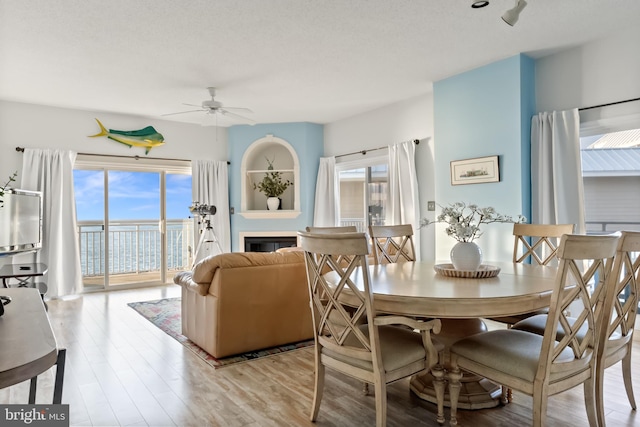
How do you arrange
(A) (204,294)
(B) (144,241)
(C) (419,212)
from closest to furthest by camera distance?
(A) (204,294), (C) (419,212), (B) (144,241)

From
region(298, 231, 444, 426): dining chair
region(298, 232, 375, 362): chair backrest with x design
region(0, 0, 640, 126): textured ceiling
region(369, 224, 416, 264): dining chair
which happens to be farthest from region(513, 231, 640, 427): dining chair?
A: region(0, 0, 640, 126): textured ceiling

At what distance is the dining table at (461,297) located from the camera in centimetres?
176

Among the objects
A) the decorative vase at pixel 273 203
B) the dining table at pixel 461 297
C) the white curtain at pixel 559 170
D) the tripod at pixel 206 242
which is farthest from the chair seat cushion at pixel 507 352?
the tripod at pixel 206 242

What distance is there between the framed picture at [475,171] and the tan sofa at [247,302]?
6.82 ft

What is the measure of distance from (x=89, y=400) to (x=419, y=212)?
3955 millimetres

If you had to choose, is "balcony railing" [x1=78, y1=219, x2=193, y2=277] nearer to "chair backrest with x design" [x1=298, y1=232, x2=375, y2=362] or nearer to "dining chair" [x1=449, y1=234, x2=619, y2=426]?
"chair backrest with x design" [x1=298, y1=232, x2=375, y2=362]

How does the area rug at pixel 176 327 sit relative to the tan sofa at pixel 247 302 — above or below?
below

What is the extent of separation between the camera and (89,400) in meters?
2.40

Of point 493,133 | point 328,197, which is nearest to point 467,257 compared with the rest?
point 493,133

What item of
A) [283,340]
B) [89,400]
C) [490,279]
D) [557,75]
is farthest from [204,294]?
[557,75]

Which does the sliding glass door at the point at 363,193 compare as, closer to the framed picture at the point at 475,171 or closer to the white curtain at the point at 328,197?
the white curtain at the point at 328,197

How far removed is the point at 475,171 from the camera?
4211mm

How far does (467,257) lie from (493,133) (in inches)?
86.7

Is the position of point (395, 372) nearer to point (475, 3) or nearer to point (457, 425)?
point (457, 425)
